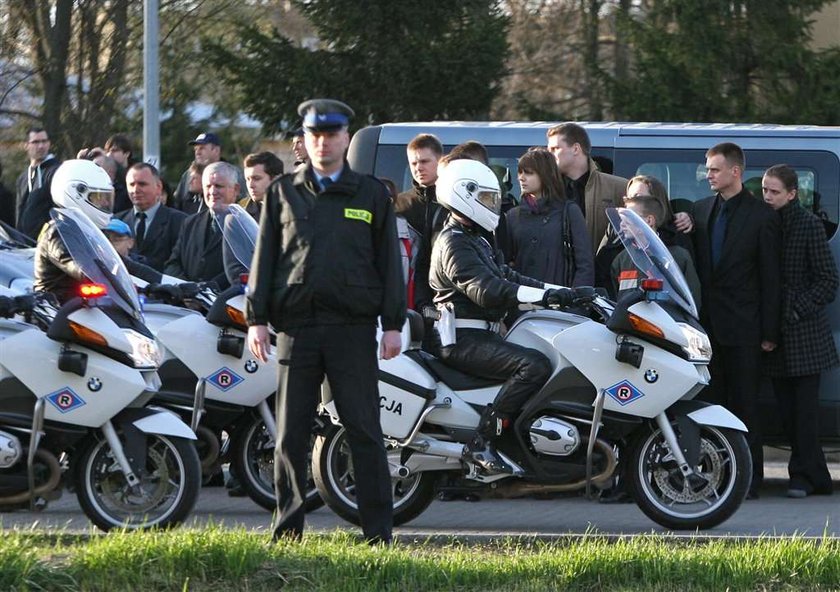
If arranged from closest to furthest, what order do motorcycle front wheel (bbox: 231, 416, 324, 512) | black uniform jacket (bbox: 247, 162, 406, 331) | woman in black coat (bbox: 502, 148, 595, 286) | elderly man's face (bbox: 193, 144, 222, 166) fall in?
black uniform jacket (bbox: 247, 162, 406, 331) < motorcycle front wheel (bbox: 231, 416, 324, 512) < woman in black coat (bbox: 502, 148, 595, 286) < elderly man's face (bbox: 193, 144, 222, 166)

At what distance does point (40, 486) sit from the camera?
25.0ft

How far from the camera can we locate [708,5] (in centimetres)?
1931

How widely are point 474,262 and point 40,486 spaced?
2205mm

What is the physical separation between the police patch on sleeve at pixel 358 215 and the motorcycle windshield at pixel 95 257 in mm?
1516

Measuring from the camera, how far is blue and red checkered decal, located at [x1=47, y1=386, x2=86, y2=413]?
24.8 feet

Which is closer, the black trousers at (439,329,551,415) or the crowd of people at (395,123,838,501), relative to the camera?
the black trousers at (439,329,551,415)

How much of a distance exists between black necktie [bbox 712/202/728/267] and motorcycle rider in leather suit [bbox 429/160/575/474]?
2.00 meters

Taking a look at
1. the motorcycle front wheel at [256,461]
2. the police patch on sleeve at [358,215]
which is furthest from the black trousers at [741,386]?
the police patch on sleeve at [358,215]

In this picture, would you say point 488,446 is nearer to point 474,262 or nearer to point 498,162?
point 474,262

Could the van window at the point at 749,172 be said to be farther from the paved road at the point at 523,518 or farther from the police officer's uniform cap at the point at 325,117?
the police officer's uniform cap at the point at 325,117

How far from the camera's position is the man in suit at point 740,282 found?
31.6 ft

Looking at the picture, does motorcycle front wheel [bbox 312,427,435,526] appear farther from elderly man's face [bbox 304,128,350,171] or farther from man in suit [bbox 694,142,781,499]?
man in suit [bbox 694,142,781,499]

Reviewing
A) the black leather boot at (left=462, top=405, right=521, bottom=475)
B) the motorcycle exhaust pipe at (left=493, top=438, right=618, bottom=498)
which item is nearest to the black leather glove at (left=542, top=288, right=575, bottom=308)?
the black leather boot at (left=462, top=405, right=521, bottom=475)

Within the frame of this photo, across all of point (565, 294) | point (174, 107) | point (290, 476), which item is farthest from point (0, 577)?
point (174, 107)
